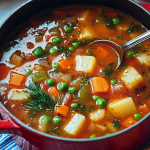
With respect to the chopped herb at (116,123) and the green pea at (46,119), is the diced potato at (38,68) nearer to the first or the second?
the green pea at (46,119)

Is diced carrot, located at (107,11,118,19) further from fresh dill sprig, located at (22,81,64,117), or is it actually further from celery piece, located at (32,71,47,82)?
fresh dill sprig, located at (22,81,64,117)

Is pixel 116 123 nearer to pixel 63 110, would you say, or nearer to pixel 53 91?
pixel 63 110

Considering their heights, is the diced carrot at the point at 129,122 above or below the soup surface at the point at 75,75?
below

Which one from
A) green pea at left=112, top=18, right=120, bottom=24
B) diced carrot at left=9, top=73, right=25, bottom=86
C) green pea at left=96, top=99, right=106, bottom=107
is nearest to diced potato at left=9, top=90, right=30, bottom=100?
diced carrot at left=9, top=73, right=25, bottom=86

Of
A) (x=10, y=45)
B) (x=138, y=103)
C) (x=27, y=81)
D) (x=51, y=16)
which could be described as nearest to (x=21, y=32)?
(x=10, y=45)

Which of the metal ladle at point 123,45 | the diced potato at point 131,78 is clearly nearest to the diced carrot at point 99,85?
the diced potato at point 131,78
